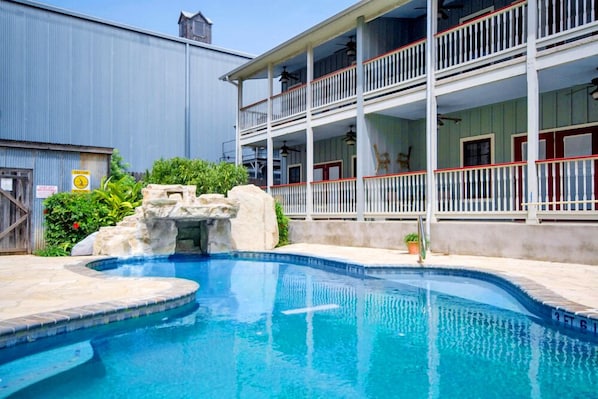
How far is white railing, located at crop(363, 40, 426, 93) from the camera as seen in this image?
1130 centimetres

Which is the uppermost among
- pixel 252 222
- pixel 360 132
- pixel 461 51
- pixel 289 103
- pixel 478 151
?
pixel 289 103

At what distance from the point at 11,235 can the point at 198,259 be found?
4.68 meters

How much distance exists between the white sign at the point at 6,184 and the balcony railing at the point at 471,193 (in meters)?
7.89

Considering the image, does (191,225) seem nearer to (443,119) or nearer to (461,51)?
(443,119)

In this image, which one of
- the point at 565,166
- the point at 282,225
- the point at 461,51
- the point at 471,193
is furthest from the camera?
the point at 282,225

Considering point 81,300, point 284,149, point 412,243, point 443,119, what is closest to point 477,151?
point 443,119

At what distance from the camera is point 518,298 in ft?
19.2

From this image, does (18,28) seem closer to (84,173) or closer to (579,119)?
(84,173)

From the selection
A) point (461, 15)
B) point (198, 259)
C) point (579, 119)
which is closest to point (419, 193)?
point (579, 119)

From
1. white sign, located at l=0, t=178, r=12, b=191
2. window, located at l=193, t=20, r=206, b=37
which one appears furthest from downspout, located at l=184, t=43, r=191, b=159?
white sign, located at l=0, t=178, r=12, b=191

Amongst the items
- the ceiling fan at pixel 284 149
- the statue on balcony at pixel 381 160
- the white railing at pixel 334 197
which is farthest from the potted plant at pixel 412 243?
the ceiling fan at pixel 284 149

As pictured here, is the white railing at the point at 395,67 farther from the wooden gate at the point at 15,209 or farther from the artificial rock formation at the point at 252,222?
the wooden gate at the point at 15,209

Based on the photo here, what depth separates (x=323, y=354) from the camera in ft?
13.9

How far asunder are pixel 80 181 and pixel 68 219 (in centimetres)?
139
